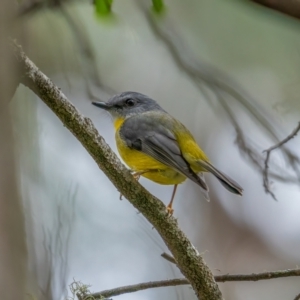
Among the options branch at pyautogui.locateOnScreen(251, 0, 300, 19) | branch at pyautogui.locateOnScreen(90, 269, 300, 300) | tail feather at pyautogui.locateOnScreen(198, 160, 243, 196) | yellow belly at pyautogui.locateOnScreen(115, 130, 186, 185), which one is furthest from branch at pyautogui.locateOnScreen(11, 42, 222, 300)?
branch at pyautogui.locateOnScreen(251, 0, 300, 19)

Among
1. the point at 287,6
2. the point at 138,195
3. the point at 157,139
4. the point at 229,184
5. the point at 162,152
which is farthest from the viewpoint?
the point at 157,139

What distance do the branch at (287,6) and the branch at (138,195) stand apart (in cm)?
96

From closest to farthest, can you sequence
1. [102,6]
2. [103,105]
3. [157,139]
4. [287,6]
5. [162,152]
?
[287,6]
[102,6]
[162,152]
[157,139]
[103,105]

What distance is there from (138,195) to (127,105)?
1.67 meters

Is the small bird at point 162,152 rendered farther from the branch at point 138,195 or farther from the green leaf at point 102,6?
the green leaf at point 102,6

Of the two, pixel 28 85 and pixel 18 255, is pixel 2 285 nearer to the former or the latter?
pixel 18 255

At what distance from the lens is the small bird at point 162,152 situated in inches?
119

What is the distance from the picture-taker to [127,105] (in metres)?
3.90

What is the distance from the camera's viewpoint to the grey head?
3.83 metres

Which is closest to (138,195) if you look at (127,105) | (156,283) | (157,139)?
(156,283)

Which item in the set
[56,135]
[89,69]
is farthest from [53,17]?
[56,135]

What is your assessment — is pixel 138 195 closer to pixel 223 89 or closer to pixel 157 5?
pixel 157 5

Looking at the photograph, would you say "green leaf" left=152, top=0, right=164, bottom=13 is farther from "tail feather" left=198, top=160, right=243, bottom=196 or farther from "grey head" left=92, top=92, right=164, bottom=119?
"grey head" left=92, top=92, right=164, bottom=119

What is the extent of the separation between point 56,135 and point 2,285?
4.13 meters
